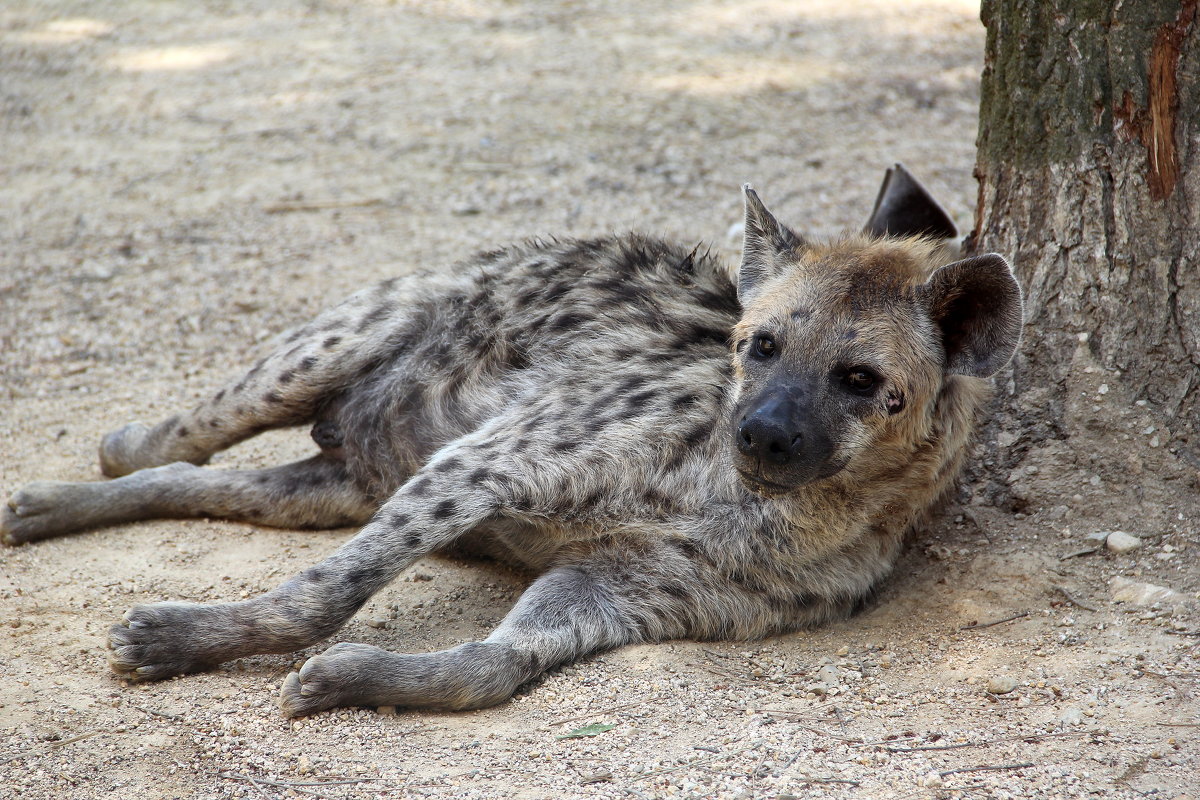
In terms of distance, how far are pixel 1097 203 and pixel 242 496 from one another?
2.54 metres

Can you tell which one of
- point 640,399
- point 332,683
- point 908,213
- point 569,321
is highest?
point 908,213

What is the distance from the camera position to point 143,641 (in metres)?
2.53

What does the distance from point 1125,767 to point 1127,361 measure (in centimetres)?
117

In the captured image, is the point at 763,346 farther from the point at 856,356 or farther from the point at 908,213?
the point at 908,213

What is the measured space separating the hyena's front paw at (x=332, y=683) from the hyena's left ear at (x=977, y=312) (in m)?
1.50

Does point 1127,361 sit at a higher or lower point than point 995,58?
lower

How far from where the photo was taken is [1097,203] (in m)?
2.85

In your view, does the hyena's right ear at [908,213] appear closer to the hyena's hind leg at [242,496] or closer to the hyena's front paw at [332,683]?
the hyena's hind leg at [242,496]

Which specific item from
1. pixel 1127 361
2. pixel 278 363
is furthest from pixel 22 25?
pixel 1127 361

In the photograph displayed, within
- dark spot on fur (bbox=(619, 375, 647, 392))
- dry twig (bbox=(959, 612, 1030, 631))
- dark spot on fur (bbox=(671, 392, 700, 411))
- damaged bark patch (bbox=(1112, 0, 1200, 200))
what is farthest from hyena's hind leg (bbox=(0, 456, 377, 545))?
damaged bark patch (bbox=(1112, 0, 1200, 200))

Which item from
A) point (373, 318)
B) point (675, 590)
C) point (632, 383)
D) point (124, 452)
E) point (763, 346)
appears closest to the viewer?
point (763, 346)

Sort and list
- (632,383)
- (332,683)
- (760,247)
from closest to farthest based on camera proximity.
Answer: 1. (332,683)
2. (760,247)
3. (632,383)

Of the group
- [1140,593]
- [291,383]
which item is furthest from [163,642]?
[1140,593]

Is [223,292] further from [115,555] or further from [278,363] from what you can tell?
[115,555]
